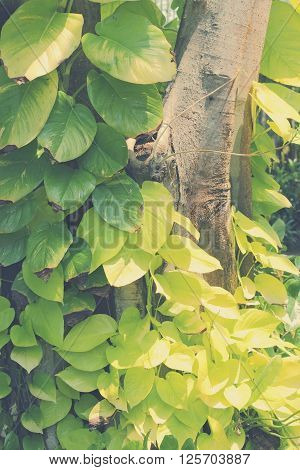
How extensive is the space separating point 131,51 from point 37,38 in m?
0.22

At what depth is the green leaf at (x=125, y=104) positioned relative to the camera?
146 centimetres

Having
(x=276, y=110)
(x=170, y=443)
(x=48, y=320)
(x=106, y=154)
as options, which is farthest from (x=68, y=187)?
(x=170, y=443)

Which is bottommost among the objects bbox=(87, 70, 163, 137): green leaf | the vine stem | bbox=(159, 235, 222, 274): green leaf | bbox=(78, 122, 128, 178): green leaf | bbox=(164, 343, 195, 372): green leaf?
bbox=(164, 343, 195, 372): green leaf

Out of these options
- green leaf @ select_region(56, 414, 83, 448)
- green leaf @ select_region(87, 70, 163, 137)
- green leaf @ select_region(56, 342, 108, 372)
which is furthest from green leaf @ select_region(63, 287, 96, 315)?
green leaf @ select_region(87, 70, 163, 137)

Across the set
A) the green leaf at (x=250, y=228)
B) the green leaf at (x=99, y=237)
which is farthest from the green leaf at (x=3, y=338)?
the green leaf at (x=250, y=228)

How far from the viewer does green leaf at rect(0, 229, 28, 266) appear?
1.58m

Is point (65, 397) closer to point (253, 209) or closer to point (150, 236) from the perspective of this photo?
point (150, 236)

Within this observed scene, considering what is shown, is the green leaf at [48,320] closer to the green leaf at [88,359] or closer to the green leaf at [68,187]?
the green leaf at [88,359]

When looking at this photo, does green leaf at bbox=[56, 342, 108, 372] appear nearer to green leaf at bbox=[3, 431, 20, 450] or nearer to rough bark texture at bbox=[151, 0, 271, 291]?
green leaf at bbox=[3, 431, 20, 450]

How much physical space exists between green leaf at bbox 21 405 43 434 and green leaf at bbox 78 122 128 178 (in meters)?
0.66

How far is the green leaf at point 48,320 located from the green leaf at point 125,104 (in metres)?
0.48

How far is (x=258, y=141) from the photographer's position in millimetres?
1890
